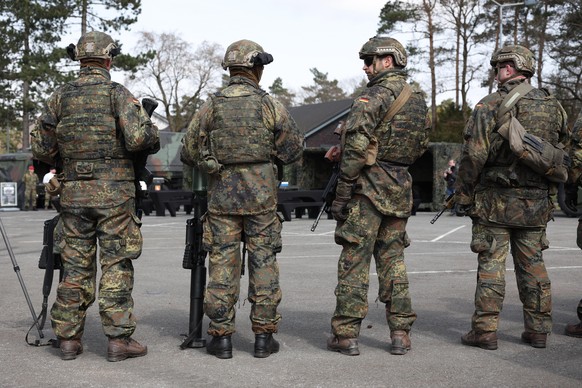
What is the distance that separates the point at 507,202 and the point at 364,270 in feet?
3.80

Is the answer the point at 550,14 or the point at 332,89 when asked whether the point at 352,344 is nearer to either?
the point at 550,14

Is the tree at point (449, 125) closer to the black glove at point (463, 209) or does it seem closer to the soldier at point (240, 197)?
the black glove at point (463, 209)

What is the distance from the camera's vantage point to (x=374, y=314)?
7285 millimetres

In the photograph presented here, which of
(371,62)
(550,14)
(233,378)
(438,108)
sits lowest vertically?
(233,378)

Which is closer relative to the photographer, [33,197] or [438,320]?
[438,320]

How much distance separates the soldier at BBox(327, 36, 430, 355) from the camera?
5.77 metres

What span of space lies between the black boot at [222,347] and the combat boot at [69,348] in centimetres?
93

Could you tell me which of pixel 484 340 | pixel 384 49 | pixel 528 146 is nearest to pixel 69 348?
pixel 484 340

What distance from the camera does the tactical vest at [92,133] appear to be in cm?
563

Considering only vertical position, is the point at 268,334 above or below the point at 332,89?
below

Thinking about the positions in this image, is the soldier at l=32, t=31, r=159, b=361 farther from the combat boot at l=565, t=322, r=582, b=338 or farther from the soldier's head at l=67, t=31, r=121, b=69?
the combat boot at l=565, t=322, r=582, b=338

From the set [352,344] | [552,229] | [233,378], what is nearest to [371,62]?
[352,344]

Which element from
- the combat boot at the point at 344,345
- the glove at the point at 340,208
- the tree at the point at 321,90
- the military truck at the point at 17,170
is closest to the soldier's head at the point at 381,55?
the glove at the point at 340,208

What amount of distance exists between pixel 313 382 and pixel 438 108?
1691 inches
